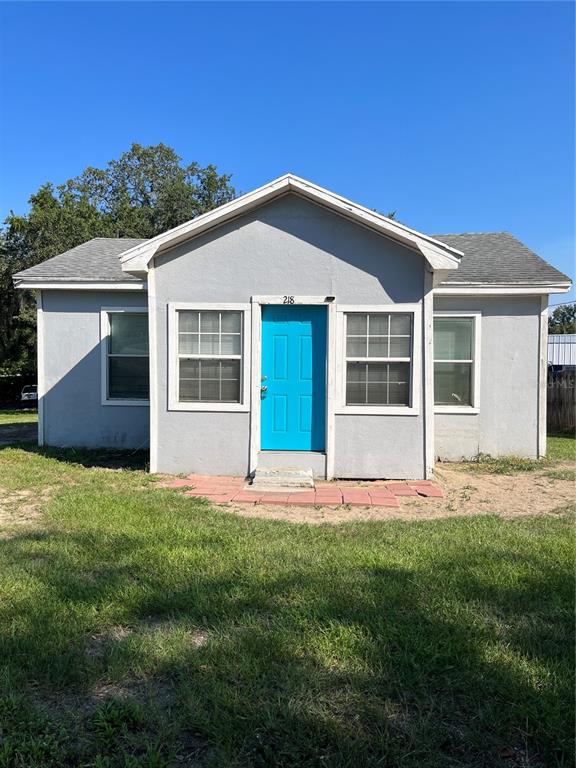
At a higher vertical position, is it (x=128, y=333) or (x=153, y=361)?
(x=128, y=333)

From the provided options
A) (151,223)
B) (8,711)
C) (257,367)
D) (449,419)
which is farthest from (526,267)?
(151,223)

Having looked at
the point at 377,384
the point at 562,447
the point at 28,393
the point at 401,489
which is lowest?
the point at 401,489

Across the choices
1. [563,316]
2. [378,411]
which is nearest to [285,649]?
[378,411]

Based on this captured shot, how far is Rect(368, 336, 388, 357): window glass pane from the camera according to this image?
7367 millimetres

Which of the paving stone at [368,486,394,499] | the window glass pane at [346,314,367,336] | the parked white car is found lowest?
the paving stone at [368,486,394,499]

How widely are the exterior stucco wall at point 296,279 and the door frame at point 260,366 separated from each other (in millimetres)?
89

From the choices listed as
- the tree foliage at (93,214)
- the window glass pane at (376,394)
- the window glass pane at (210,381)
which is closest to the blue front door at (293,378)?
the window glass pane at (210,381)

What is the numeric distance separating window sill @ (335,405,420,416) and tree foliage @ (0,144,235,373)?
19.1 meters

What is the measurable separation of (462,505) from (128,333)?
650 centimetres

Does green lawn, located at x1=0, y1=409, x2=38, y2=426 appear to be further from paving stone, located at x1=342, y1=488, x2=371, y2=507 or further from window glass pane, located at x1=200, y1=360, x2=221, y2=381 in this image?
paving stone, located at x1=342, y1=488, x2=371, y2=507

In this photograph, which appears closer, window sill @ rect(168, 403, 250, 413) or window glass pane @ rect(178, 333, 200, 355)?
window sill @ rect(168, 403, 250, 413)

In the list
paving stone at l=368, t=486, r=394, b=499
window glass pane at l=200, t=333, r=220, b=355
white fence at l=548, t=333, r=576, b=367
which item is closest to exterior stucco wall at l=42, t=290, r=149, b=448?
window glass pane at l=200, t=333, r=220, b=355

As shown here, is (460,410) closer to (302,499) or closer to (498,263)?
(498,263)

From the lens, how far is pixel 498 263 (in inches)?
390
